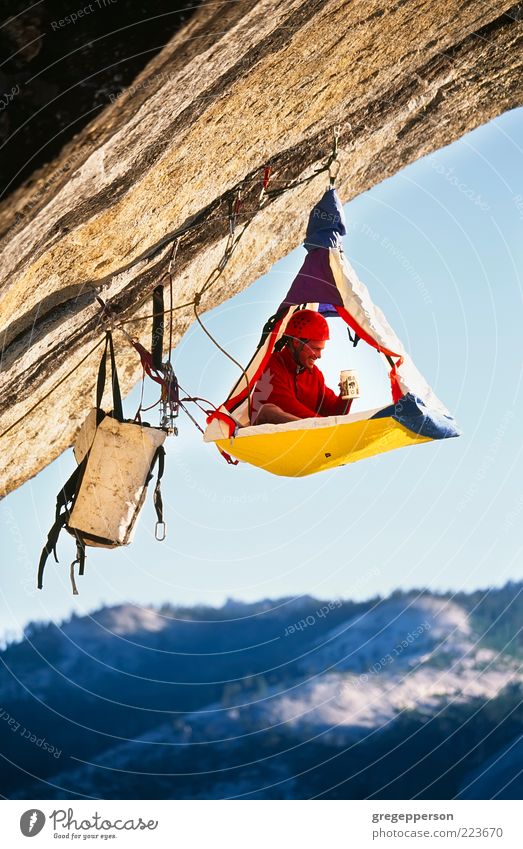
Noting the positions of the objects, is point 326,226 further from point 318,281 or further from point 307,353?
point 307,353

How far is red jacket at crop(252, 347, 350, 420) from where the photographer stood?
5.83 m

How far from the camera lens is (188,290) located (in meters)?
7.66

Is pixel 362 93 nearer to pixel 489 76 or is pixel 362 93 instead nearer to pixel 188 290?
pixel 489 76

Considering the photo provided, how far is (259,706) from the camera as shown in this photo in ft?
70.1

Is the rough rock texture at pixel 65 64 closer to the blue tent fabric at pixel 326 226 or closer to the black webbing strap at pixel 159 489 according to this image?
the blue tent fabric at pixel 326 226

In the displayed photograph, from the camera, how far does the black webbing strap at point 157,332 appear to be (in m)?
6.19

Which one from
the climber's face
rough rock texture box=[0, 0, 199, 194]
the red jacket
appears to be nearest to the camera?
rough rock texture box=[0, 0, 199, 194]

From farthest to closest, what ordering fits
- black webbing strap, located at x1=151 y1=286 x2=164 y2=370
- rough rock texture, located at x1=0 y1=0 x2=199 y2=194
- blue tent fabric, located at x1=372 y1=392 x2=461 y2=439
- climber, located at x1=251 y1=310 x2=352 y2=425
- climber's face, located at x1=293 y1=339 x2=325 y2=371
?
black webbing strap, located at x1=151 y1=286 x2=164 y2=370, climber's face, located at x1=293 y1=339 x2=325 y2=371, climber, located at x1=251 y1=310 x2=352 y2=425, blue tent fabric, located at x1=372 y1=392 x2=461 y2=439, rough rock texture, located at x1=0 y1=0 x2=199 y2=194

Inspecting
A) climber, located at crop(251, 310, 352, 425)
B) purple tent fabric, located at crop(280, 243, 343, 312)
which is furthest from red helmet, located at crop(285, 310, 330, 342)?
purple tent fabric, located at crop(280, 243, 343, 312)

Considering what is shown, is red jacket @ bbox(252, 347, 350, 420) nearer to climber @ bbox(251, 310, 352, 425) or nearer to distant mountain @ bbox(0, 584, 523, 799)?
climber @ bbox(251, 310, 352, 425)

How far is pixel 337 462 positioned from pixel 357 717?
16.2m

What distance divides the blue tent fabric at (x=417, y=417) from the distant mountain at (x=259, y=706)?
13812 mm

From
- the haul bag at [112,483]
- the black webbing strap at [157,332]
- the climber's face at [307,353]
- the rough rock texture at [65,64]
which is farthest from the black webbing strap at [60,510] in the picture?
the rough rock texture at [65,64]

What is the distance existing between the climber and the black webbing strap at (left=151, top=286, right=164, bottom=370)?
0.72 meters
